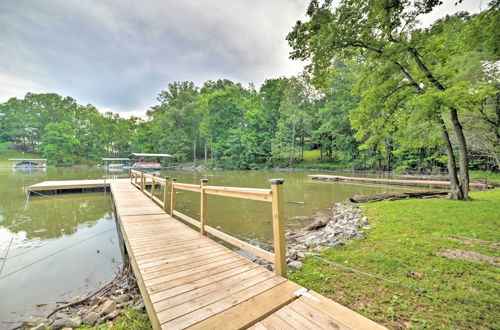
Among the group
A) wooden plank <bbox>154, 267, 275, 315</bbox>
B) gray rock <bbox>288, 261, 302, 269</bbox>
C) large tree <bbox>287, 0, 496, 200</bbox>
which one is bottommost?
gray rock <bbox>288, 261, 302, 269</bbox>

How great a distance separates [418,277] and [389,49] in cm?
693

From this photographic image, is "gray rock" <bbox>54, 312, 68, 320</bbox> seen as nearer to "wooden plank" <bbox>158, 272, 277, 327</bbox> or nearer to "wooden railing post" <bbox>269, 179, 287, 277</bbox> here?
"wooden plank" <bbox>158, 272, 277, 327</bbox>

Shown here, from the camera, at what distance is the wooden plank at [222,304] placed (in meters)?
1.53

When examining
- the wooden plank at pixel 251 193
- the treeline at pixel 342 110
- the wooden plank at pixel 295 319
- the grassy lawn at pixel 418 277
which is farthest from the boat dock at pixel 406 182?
the wooden plank at pixel 295 319

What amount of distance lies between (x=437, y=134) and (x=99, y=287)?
1190 centimetres

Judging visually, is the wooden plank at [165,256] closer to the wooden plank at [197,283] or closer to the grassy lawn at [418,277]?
the wooden plank at [197,283]

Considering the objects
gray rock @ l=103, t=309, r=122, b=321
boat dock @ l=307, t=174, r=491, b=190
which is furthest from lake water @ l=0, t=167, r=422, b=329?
boat dock @ l=307, t=174, r=491, b=190

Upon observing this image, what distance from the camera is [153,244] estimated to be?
11.1 ft

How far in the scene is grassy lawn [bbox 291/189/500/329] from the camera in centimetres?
185

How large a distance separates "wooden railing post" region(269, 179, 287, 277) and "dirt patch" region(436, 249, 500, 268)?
9.26ft

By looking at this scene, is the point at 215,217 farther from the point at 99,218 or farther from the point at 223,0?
the point at 223,0

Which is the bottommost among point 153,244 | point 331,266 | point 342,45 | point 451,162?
point 331,266

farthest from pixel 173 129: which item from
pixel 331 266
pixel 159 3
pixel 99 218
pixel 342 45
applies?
pixel 331 266

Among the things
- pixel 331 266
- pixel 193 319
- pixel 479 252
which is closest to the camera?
pixel 193 319
